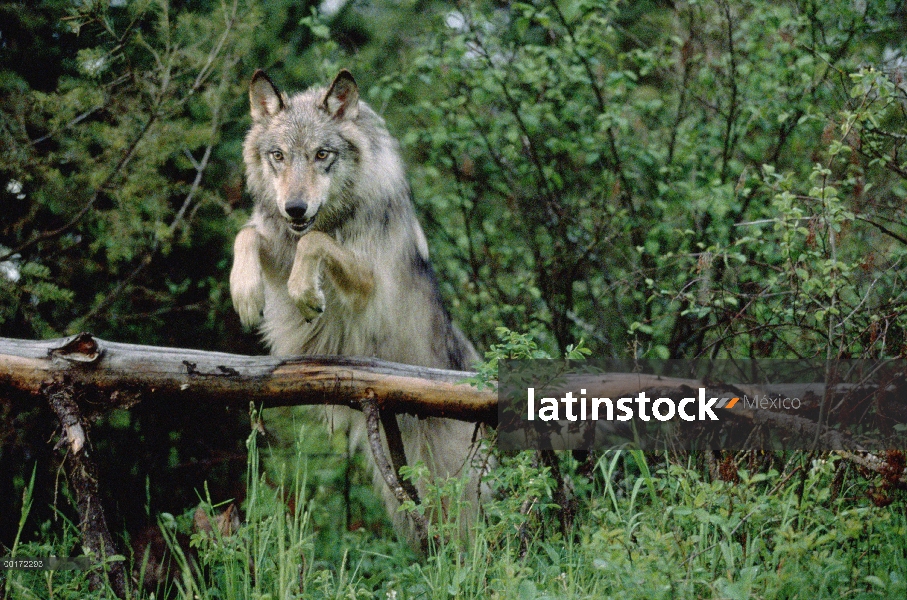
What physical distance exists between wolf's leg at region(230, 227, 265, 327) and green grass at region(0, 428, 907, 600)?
3.10 ft

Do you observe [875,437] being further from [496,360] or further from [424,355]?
[424,355]

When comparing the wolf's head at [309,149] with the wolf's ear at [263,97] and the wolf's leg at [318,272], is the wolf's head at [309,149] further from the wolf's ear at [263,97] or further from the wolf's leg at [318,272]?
the wolf's leg at [318,272]

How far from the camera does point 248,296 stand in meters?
4.58

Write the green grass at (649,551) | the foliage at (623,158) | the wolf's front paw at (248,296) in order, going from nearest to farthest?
the green grass at (649,551), the wolf's front paw at (248,296), the foliage at (623,158)

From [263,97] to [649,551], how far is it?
3.38 metres

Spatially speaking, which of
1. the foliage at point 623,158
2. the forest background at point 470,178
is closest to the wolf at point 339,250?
the forest background at point 470,178

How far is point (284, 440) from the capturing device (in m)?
6.87

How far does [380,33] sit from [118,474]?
5.09m

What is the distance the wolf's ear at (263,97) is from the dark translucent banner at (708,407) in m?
2.18

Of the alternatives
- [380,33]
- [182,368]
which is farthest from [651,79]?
[182,368]

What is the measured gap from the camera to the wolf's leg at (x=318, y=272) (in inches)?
176

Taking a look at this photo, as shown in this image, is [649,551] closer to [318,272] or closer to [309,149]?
[318,272]

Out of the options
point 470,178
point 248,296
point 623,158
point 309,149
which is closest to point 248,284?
point 248,296

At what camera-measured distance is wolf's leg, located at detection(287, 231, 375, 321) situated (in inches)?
176
